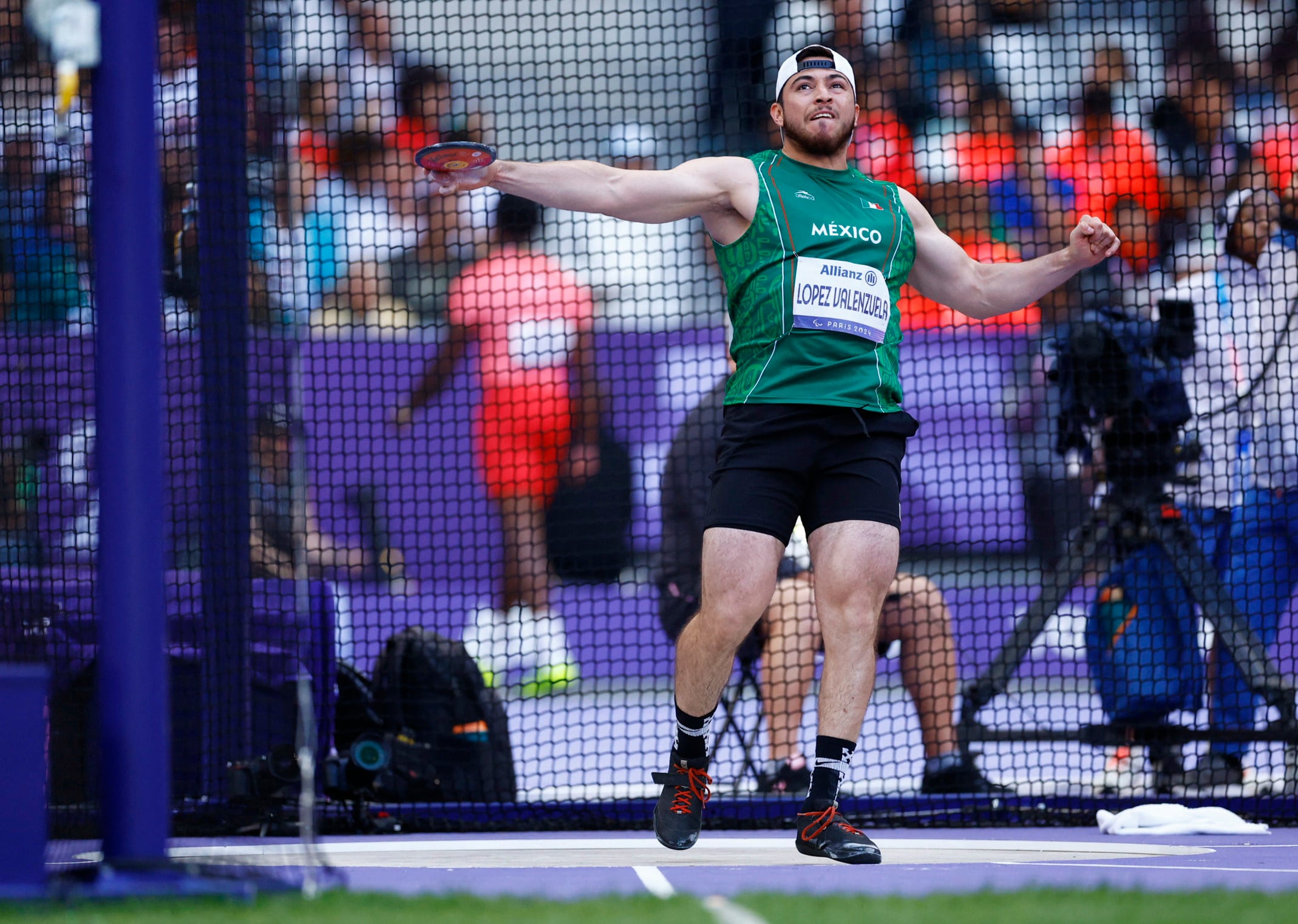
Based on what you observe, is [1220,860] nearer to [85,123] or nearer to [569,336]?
[569,336]

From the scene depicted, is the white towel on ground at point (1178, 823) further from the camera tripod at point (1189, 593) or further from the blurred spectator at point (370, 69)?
the blurred spectator at point (370, 69)

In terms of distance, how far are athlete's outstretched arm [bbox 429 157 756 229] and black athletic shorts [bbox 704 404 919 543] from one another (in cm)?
55

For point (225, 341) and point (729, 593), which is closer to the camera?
point (729, 593)

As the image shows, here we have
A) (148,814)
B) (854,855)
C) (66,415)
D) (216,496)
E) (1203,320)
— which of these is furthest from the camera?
(66,415)

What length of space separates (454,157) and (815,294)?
3.20 ft

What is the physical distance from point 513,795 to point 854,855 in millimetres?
1788

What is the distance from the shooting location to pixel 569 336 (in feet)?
24.1

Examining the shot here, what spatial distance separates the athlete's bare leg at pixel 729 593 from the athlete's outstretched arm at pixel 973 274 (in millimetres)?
918

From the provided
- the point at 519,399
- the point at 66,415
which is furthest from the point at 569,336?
the point at 66,415

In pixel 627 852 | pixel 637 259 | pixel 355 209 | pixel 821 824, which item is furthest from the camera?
pixel 637 259

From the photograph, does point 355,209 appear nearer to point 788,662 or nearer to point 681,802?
point 788,662

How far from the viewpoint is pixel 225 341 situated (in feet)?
17.5

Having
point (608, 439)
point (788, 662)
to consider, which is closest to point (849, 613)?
point (788, 662)

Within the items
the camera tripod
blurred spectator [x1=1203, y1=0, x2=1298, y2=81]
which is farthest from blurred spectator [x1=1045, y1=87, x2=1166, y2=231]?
the camera tripod
